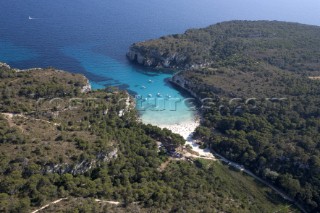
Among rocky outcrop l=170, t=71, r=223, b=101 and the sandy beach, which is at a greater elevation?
rocky outcrop l=170, t=71, r=223, b=101

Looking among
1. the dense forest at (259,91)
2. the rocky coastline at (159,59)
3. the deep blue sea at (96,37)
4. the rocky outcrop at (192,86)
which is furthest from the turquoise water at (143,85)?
the rocky coastline at (159,59)

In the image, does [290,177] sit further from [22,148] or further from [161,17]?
[161,17]

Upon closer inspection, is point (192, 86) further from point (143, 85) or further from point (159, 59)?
point (159, 59)

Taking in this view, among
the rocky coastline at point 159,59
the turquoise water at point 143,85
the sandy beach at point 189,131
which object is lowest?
the sandy beach at point 189,131

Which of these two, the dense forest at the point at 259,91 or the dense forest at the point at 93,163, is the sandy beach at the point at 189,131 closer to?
the dense forest at the point at 259,91

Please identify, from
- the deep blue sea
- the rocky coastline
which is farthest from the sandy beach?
the rocky coastline

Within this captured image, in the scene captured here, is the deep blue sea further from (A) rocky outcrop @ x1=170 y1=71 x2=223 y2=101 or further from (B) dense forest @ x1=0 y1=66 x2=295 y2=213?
(B) dense forest @ x1=0 y1=66 x2=295 y2=213
